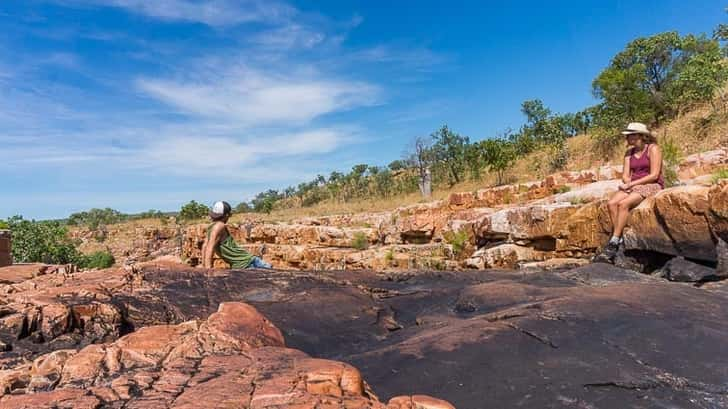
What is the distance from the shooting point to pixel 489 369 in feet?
7.80

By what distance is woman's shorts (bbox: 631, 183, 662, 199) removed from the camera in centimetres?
591

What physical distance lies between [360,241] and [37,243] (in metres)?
14.2

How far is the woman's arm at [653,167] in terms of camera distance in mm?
5922

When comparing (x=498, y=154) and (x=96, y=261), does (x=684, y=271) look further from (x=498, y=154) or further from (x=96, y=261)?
(x=96, y=261)

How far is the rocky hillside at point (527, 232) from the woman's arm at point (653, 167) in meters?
0.34

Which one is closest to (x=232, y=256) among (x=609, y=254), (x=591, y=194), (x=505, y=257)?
(x=505, y=257)

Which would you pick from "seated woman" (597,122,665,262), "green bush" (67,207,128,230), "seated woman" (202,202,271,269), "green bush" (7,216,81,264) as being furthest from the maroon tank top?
"green bush" (67,207,128,230)

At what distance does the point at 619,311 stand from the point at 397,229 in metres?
9.08

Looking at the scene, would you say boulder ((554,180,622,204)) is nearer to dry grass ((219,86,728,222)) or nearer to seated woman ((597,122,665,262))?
seated woman ((597,122,665,262))

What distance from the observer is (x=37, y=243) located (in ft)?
60.3

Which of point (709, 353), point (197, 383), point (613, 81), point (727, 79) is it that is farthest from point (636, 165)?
point (613, 81)

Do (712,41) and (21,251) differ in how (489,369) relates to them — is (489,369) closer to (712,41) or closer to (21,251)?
(21,251)

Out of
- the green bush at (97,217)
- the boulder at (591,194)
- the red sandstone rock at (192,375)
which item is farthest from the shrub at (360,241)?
the green bush at (97,217)

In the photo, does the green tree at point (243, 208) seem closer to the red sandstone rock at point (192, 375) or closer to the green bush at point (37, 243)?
the green bush at point (37, 243)
